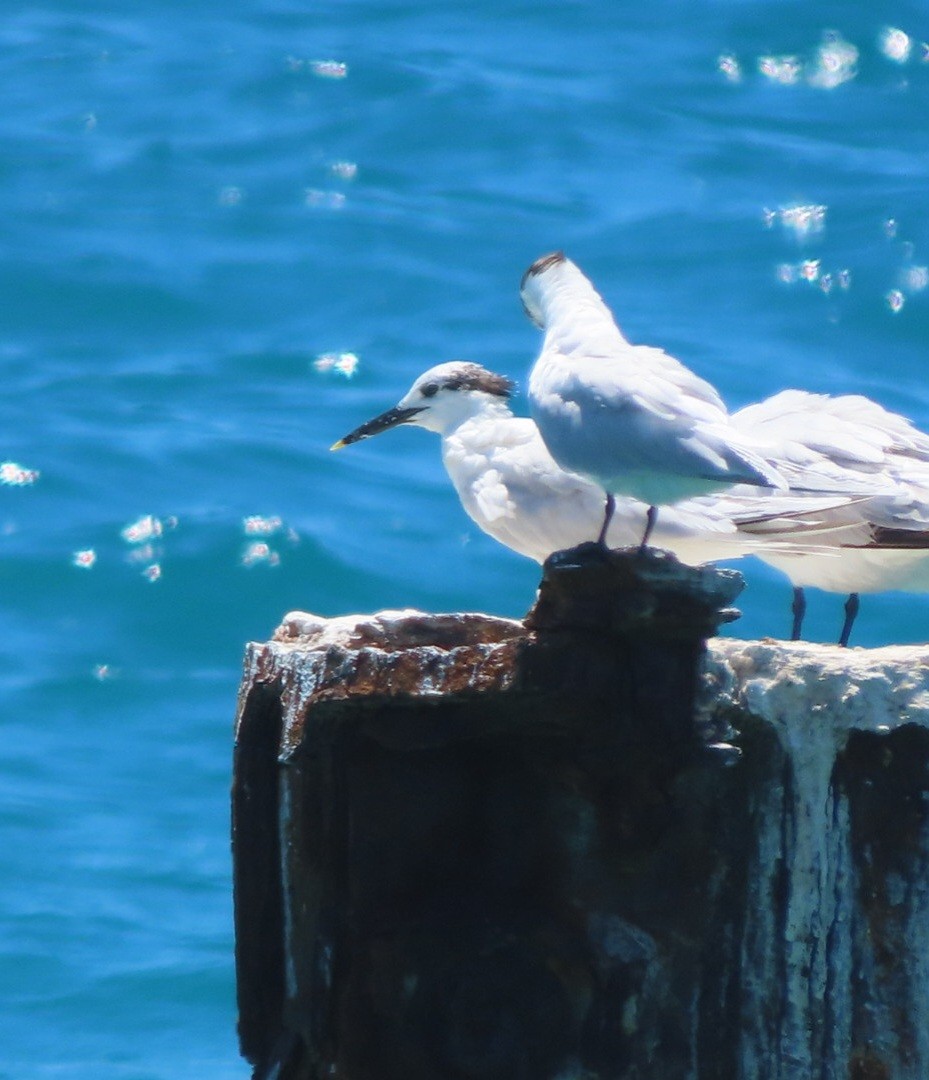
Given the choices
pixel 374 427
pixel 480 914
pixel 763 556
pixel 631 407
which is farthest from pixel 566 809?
pixel 374 427

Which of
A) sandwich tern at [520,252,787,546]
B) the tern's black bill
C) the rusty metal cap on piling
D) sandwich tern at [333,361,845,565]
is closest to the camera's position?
the rusty metal cap on piling

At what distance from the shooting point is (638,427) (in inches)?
137

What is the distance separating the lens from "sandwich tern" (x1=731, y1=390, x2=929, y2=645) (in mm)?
4328

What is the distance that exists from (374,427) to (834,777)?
11.6 feet

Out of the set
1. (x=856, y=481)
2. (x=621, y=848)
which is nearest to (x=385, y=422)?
(x=856, y=481)

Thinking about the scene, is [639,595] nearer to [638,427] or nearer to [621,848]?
[621,848]

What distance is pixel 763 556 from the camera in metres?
4.75

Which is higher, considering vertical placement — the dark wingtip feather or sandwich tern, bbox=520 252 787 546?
the dark wingtip feather

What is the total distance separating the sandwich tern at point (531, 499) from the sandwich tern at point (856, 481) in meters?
0.07

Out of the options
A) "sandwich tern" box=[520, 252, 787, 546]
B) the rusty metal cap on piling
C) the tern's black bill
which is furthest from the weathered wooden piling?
the tern's black bill

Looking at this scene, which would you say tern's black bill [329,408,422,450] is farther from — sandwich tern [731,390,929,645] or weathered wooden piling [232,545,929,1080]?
weathered wooden piling [232,545,929,1080]

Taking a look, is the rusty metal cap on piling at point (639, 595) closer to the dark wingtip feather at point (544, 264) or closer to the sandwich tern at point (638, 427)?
the sandwich tern at point (638, 427)

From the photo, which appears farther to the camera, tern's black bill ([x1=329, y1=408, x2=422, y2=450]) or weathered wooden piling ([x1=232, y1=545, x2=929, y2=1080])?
tern's black bill ([x1=329, y1=408, x2=422, y2=450])

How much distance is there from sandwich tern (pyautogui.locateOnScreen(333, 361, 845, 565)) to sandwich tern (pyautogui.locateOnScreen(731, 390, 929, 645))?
2.9 inches
